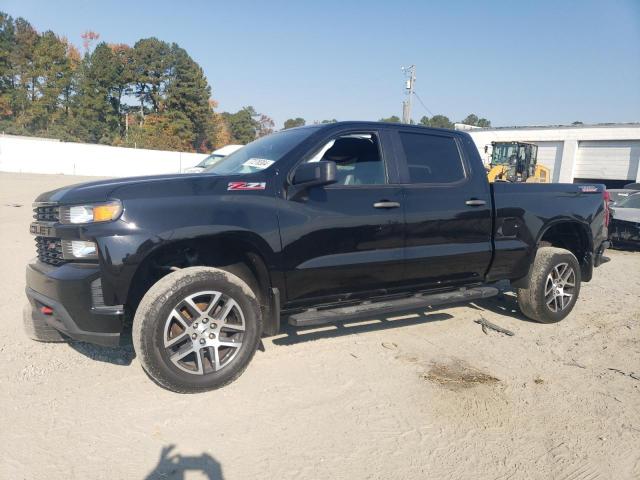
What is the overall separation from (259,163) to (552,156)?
1561 inches

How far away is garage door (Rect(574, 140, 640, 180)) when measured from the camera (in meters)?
33.6

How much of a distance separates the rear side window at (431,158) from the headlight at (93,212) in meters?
2.43

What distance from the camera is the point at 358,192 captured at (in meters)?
3.84

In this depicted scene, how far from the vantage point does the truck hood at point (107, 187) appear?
3088 millimetres

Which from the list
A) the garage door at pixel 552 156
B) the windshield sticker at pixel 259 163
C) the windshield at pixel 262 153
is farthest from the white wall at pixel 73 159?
the windshield sticker at pixel 259 163

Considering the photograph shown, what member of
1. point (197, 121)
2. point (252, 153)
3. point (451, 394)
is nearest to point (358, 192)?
point (252, 153)

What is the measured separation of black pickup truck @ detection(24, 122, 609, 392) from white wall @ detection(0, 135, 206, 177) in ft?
97.8

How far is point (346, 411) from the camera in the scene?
3113 millimetres

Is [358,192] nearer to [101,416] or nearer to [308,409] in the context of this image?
[308,409]

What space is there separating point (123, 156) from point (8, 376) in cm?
3258

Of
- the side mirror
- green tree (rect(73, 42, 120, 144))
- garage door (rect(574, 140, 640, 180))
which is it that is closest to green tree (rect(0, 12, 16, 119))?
green tree (rect(73, 42, 120, 144))

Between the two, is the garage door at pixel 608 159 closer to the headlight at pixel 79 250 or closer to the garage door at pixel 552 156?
the garage door at pixel 552 156

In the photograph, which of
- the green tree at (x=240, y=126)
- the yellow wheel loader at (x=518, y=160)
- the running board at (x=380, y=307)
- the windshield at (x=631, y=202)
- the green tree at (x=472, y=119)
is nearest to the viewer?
the running board at (x=380, y=307)

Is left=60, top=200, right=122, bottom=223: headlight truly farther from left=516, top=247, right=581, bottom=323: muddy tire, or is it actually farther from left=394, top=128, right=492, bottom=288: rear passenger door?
left=516, top=247, right=581, bottom=323: muddy tire
